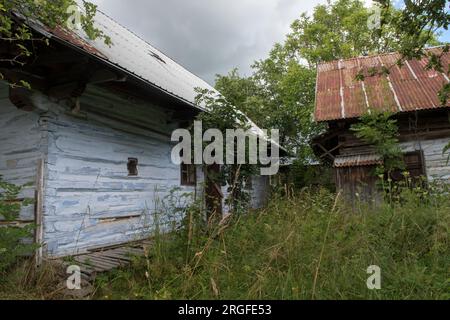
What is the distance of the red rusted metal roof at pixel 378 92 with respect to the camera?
8.91 m

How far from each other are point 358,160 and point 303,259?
19.3 ft

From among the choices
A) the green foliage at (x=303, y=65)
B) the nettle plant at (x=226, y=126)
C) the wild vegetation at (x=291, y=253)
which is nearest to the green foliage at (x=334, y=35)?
the green foliage at (x=303, y=65)

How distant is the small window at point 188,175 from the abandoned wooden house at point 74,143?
5.82 ft

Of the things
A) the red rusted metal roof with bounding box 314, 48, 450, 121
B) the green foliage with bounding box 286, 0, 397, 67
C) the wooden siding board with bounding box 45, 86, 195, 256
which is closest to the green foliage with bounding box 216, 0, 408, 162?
the green foliage with bounding box 286, 0, 397, 67

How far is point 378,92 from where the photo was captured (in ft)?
32.6

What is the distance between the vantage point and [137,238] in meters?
6.21

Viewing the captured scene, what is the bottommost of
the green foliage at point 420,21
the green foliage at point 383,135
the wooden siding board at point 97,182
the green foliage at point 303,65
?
the wooden siding board at point 97,182

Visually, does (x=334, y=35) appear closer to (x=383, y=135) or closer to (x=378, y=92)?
(x=378, y=92)

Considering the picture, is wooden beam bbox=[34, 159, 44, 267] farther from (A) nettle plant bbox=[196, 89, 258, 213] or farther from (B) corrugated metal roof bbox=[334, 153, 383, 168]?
(B) corrugated metal roof bbox=[334, 153, 383, 168]

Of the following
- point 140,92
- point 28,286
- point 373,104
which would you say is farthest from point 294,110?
point 28,286

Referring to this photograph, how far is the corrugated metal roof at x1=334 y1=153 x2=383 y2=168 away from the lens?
8344 mm

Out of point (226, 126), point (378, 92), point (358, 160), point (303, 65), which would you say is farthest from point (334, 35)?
point (226, 126)

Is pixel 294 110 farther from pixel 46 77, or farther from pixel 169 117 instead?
pixel 46 77

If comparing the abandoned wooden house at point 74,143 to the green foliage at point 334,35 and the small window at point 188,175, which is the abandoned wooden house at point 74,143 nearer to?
the small window at point 188,175
